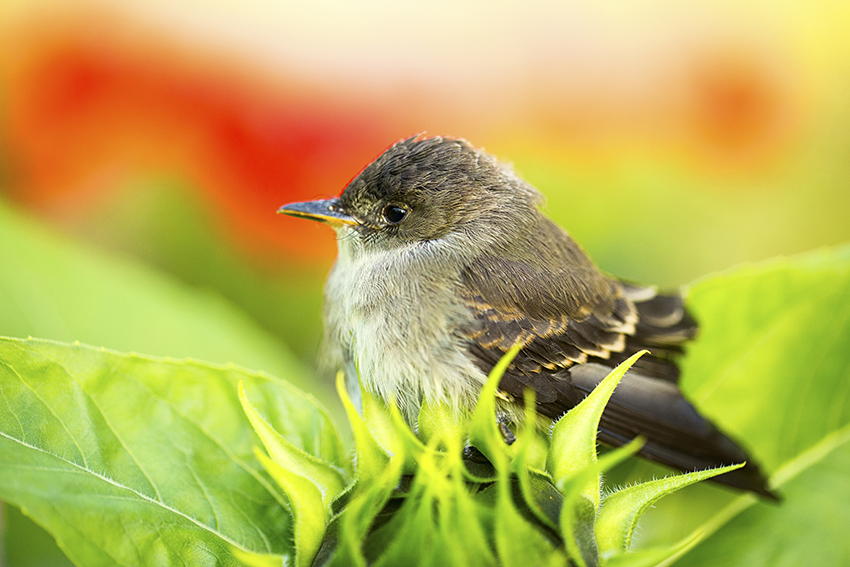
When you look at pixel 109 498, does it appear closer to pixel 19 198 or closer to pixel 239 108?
pixel 239 108

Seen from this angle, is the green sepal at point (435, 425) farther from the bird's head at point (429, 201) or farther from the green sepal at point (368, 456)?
the bird's head at point (429, 201)

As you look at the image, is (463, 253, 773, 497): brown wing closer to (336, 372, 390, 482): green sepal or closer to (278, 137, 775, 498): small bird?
(278, 137, 775, 498): small bird

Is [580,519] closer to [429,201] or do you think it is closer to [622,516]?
[622,516]

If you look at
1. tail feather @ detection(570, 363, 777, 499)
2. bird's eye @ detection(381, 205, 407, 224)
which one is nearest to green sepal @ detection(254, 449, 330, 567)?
tail feather @ detection(570, 363, 777, 499)

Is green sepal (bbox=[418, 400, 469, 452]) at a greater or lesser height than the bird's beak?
lesser

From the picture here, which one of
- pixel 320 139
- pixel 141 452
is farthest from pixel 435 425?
pixel 320 139

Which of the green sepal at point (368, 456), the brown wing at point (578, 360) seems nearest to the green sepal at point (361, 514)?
the green sepal at point (368, 456)
